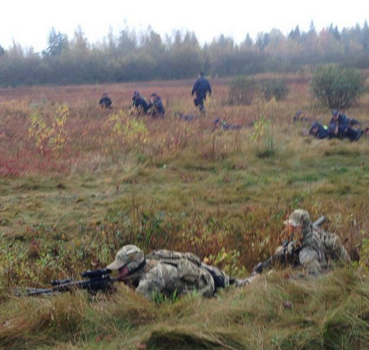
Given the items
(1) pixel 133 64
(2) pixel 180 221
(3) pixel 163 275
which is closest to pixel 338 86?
(2) pixel 180 221

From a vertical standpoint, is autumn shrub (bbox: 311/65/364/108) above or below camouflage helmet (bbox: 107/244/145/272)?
above

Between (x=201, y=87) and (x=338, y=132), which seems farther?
(x=201, y=87)

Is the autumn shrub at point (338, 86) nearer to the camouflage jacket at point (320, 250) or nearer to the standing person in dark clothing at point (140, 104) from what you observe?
the standing person in dark clothing at point (140, 104)

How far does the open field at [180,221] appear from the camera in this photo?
281 cm

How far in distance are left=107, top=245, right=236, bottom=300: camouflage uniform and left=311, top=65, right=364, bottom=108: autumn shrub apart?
13370mm

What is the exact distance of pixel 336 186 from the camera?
6.88 m

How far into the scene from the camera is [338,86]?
604 inches

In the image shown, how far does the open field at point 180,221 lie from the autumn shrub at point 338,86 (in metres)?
2.89

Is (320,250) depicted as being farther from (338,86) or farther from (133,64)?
(133,64)

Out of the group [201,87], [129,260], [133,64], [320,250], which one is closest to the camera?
[129,260]

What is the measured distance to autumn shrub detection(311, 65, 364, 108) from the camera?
606 inches

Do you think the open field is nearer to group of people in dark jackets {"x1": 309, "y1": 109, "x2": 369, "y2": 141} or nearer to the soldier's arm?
the soldier's arm

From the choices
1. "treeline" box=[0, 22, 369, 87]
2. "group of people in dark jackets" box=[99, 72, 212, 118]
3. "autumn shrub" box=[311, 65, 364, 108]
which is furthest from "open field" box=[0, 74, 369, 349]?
"treeline" box=[0, 22, 369, 87]

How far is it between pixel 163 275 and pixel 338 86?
1374cm
